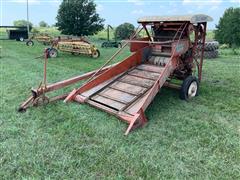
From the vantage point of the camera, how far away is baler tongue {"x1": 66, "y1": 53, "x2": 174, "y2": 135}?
3.89 metres

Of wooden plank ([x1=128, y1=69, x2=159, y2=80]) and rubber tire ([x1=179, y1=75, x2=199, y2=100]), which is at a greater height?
wooden plank ([x1=128, y1=69, x2=159, y2=80])

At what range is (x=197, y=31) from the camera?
4.96m

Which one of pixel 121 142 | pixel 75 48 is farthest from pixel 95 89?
pixel 75 48

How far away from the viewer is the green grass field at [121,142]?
9.01ft

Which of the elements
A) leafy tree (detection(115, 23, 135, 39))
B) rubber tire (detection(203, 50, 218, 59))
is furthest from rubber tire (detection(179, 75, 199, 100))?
leafy tree (detection(115, 23, 135, 39))

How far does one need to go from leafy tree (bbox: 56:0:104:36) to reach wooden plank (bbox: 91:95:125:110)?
57.3 ft

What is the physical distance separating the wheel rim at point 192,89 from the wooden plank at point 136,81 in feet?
2.50

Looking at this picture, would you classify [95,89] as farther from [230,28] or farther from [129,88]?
[230,28]

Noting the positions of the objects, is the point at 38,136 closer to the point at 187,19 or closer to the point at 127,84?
the point at 127,84

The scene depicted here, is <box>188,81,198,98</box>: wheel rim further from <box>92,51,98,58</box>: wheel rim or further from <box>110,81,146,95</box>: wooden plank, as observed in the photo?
<box>92,51,98,58</box>: wheel rim

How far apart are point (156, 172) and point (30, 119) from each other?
2152mm

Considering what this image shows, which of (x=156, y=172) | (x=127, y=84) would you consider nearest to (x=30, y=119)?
(x=127, y=84)

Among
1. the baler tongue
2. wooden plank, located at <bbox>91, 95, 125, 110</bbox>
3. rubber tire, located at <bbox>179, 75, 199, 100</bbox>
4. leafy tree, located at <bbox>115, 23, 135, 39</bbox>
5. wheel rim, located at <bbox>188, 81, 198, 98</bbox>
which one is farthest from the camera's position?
leafy tree, located at <bbox>115, 23, 135, 39</bbox>

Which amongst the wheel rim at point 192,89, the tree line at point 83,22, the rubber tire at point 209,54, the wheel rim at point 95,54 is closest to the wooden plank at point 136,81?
the wheel rim at point 192,89
